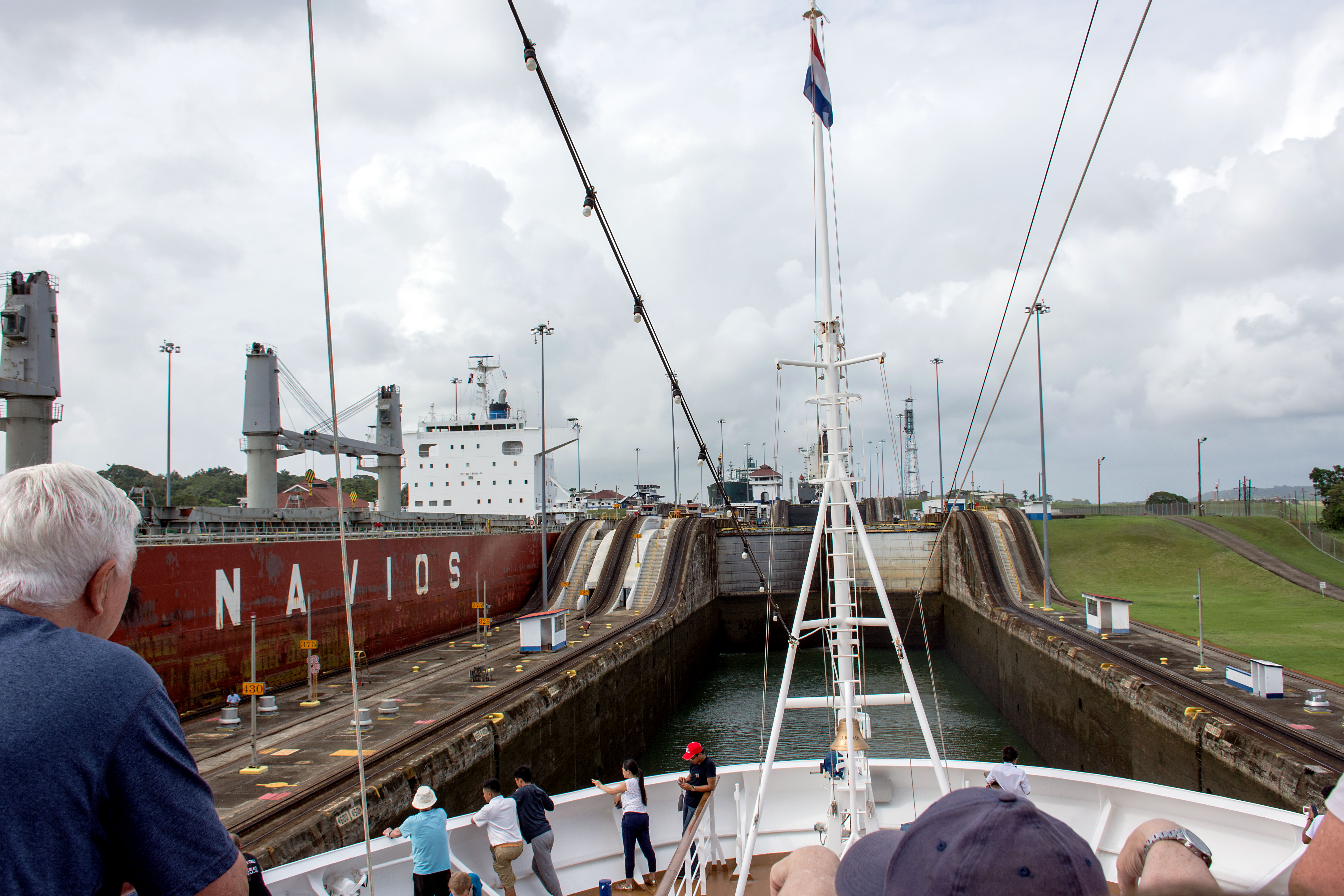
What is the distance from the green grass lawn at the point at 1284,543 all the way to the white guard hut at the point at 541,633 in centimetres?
2718

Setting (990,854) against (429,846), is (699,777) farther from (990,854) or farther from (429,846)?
(990,854)

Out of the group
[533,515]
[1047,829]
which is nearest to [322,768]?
[1047,829]

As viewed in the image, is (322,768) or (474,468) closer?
(322,768)

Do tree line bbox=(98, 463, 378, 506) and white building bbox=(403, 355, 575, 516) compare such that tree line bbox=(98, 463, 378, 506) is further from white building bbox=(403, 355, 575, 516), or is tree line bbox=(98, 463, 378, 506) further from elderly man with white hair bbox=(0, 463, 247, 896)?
elderly man with white hair bbox=(0, 463, 247, 896)

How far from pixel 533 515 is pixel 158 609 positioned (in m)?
28.8

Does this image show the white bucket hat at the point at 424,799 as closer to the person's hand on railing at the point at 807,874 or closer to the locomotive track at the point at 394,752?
the locomotive track at the point at 394,752

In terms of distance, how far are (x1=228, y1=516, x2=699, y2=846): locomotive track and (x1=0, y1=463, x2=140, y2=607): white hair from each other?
24.1 ft

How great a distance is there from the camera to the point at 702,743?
21.0 meters

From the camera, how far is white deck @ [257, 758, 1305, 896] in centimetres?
656

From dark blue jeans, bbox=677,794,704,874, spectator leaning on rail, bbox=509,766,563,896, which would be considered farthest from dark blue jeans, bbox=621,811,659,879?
spectator leaning on rail, bbox=509,766,563,896

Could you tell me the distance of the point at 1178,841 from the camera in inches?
62.4

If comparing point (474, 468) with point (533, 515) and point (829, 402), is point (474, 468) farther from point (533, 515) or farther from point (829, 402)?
point (829, 402)

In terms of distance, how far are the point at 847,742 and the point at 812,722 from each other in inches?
593

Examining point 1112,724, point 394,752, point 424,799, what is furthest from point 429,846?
point 1112,724
